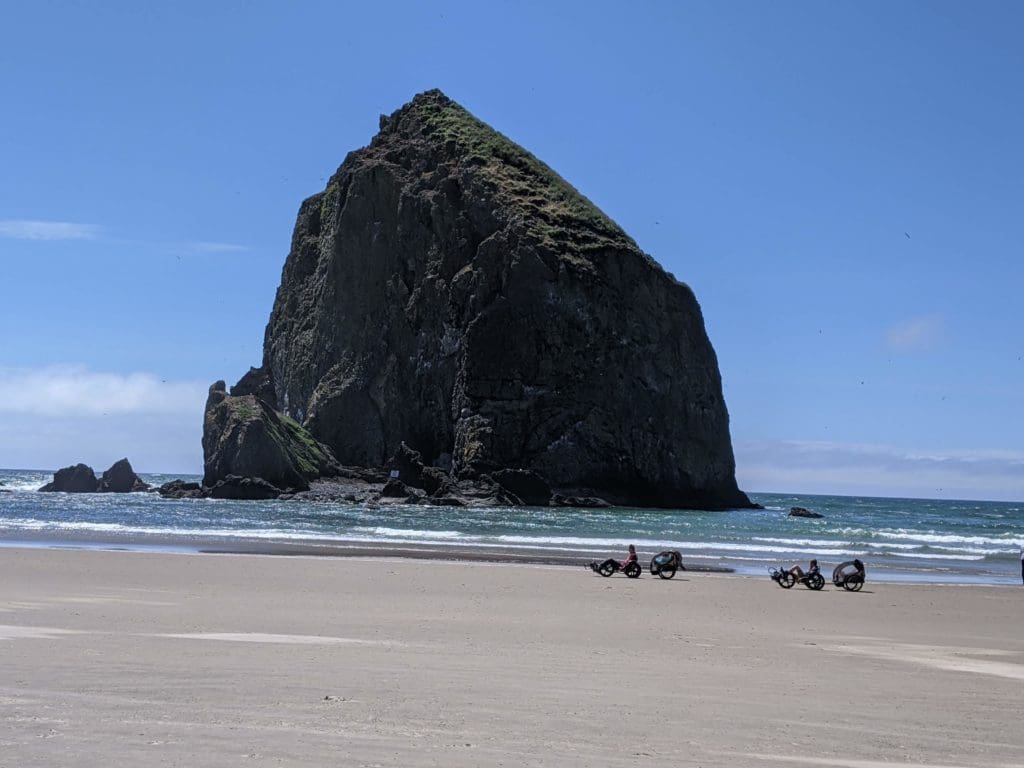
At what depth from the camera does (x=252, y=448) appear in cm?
7762

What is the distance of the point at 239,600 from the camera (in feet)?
54.6

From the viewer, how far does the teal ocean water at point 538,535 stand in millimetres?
33312

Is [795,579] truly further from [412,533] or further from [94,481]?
A: [94,481]

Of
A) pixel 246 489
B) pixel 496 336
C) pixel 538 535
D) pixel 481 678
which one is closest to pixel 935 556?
pixel 538 535

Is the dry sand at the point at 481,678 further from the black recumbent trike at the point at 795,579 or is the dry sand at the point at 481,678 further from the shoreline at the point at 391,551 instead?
the shoreline at the point at 391,551

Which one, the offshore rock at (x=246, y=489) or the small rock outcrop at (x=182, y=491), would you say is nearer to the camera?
the offshore rock at (x=246, y=489)

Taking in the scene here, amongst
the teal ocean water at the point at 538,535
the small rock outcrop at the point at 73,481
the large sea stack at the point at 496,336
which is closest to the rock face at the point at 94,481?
the small rock outcrop at the point at 73,481

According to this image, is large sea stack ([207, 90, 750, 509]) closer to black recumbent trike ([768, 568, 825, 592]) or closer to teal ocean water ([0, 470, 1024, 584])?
teal ocean water ([0, 470, 1024, 584])

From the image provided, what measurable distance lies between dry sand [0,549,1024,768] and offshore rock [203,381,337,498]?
59099 millimetres

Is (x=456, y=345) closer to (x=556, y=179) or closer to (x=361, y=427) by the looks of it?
(x=361, y=427)

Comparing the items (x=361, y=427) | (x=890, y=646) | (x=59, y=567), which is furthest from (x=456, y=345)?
(x=890, y=646)

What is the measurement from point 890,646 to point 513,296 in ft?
239

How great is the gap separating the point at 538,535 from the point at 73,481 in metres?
62.7

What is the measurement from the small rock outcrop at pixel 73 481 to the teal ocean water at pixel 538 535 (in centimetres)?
3087
